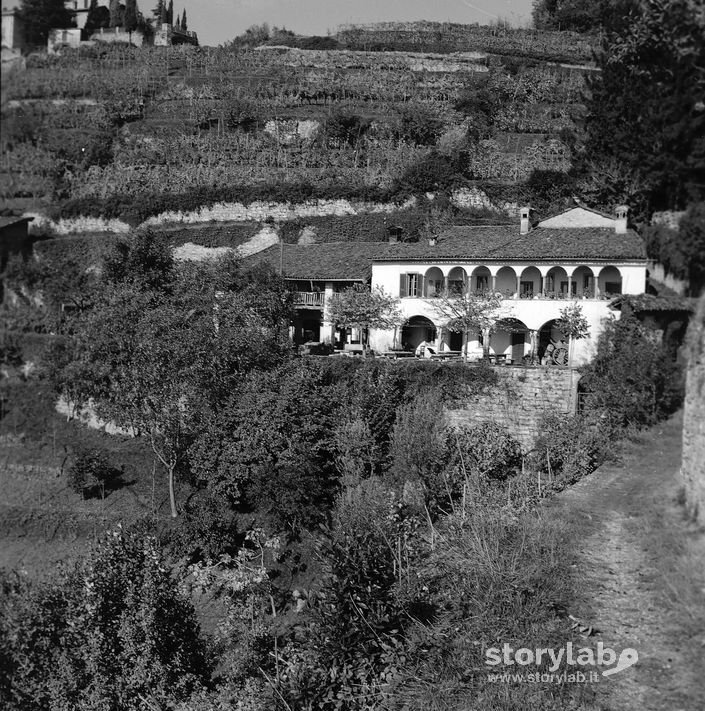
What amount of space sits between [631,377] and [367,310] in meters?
8.81

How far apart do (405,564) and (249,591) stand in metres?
3.89

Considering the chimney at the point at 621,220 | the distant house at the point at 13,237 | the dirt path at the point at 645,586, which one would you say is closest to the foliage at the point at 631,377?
the dirt path at the point at 645,586

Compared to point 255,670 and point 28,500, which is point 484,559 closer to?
point 255,670

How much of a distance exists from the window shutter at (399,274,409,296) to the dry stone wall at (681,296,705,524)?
14.4 meters

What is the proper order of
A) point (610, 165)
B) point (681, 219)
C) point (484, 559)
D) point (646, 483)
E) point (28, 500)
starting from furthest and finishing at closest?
point (610, 165) → point (28, 500) → point (681, 219) → point (646, 483) → point (484, 559)

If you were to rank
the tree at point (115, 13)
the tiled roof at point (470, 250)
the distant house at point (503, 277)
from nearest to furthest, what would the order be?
1. the distant house at point (503, 277)
2. the tiled roof at point (470, 250)
3. the tree at point (115, 13)

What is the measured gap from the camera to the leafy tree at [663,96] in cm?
1450

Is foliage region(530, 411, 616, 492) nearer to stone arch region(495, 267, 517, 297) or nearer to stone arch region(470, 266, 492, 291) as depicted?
stone arch region(495, 267, 517, 297)

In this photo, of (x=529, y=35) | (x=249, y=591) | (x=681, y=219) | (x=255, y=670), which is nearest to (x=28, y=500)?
(x=249, y=591)

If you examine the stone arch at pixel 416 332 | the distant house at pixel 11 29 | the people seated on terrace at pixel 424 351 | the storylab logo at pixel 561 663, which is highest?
the distant house at pixel 11 29

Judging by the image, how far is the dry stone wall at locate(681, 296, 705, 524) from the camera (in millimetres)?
11898

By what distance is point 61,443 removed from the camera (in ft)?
87.3

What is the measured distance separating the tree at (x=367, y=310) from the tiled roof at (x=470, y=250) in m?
1.33

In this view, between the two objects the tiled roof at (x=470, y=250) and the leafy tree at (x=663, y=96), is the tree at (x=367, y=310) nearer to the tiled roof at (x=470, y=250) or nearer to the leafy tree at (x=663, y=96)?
the tiled roof at (x=470, y=250)
